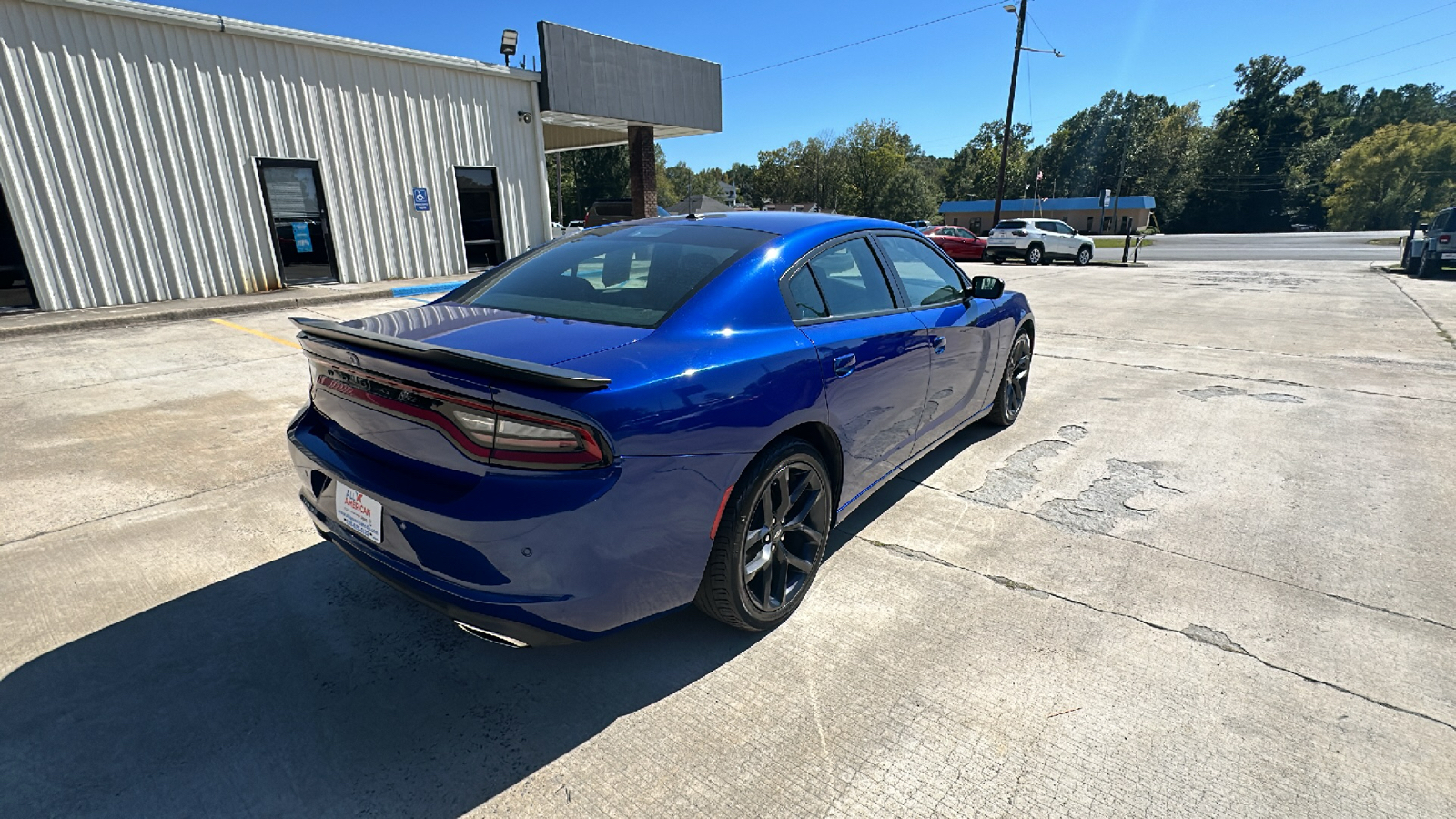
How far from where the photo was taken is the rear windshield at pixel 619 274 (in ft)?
8.02

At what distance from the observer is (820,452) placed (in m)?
2.72

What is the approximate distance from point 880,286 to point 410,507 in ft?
7.37

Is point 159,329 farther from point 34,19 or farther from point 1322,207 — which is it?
point 1322,207

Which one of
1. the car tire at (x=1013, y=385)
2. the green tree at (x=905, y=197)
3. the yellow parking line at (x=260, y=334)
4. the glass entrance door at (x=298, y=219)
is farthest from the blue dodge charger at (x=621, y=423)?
the green tree at (x=905, y=197)

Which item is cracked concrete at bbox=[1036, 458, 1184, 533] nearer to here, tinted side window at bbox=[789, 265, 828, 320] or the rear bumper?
tinted side window at bbox=[789, 265, 828, 320]

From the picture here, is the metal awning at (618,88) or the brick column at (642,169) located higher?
the metal awning at (618,88)

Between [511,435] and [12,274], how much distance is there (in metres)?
12.4

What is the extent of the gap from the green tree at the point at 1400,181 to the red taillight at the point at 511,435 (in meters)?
87.9

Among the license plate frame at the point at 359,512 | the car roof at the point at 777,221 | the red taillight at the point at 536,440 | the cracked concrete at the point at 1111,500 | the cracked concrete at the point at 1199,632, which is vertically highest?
the car roof at the point at 777,221

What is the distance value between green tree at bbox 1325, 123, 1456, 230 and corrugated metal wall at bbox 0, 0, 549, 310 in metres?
83.9

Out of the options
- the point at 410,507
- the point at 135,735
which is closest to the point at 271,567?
the point at 135,735

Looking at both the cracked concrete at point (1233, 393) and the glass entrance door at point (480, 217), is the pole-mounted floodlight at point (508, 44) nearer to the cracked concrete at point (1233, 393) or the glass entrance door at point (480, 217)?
the glass entrance door at point (480, 217)

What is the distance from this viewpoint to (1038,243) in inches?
899

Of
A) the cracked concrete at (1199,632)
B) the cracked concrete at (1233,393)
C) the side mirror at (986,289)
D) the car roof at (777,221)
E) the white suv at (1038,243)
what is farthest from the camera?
the white suv at (1038,243)
